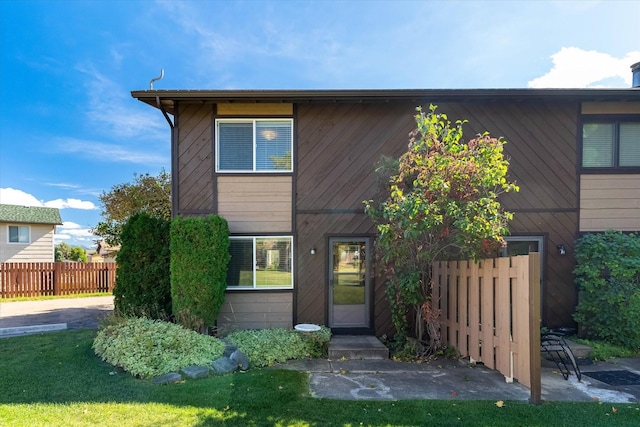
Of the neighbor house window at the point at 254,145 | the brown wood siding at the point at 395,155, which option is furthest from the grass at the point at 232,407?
the neighbor house window at the point at 254,145

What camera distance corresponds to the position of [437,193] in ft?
16.6

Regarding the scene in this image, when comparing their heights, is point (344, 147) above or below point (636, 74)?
below

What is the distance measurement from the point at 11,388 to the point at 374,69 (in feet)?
32.6

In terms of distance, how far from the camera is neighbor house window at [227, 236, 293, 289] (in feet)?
22.6

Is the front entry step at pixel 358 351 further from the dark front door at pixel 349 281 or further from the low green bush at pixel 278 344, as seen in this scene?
the dark front door at pixel 349 281

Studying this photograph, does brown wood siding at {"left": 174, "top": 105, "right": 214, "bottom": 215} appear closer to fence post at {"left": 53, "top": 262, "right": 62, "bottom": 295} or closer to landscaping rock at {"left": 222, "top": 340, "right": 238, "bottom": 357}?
landscaping rock at {"left": 222, "top": 340, "right": 238, "bottom": 357}

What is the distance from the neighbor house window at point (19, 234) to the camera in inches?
669

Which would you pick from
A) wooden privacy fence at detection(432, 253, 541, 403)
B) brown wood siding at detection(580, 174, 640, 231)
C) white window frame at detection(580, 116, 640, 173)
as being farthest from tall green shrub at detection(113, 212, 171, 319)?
white window frame at detection(580, 116, 640, 173)

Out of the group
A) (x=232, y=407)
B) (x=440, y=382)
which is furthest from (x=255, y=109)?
(x=440, y=382)

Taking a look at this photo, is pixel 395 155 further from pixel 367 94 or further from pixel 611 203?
pixel 611 203

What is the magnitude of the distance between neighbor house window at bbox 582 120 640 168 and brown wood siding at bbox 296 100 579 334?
1.08 ft

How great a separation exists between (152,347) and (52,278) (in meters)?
11.3

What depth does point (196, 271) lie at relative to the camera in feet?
19.6

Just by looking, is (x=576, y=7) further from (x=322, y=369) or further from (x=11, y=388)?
(x=11, y=388)
